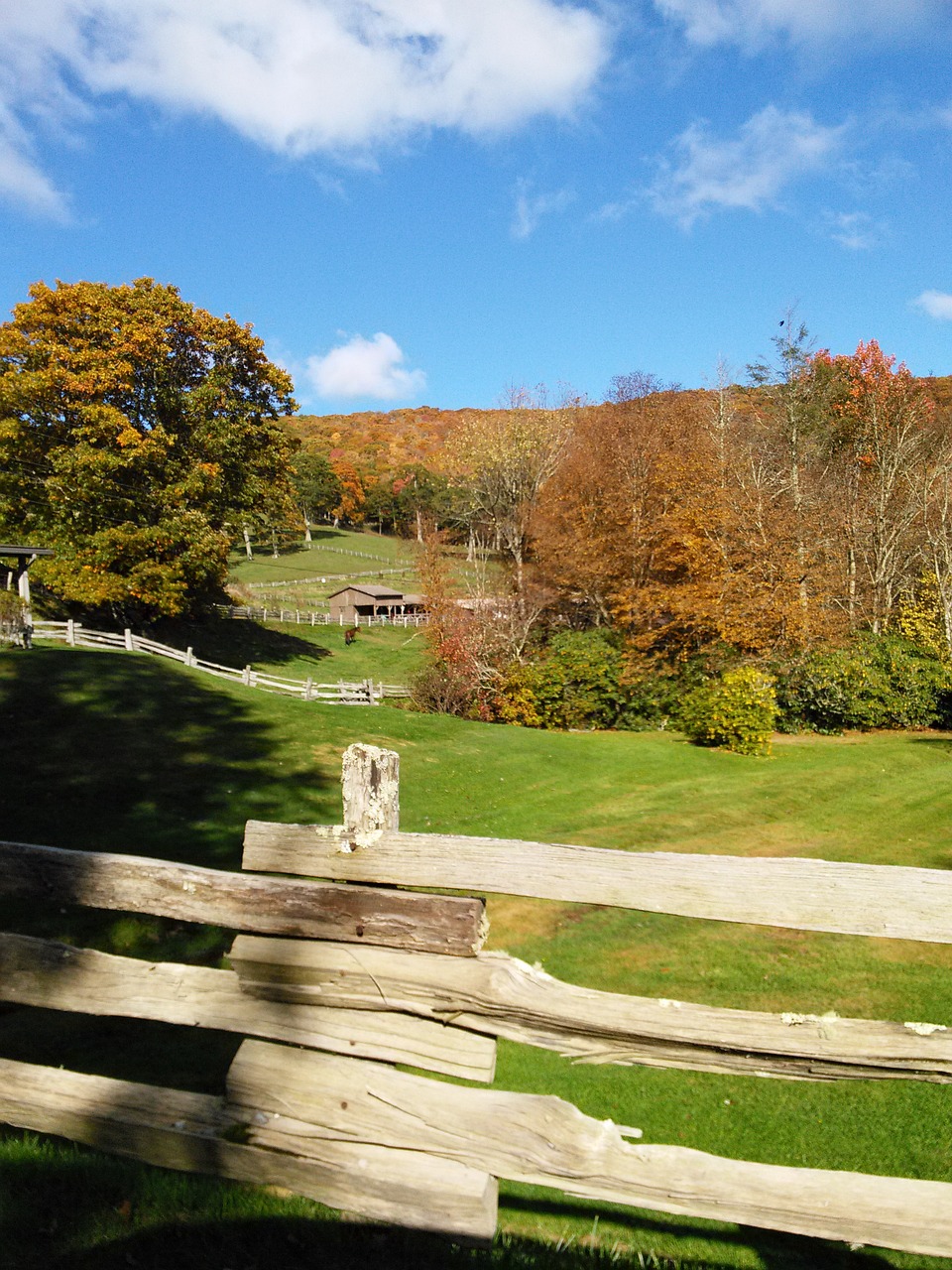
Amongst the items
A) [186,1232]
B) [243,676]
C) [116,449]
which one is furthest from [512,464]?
[186,1232]

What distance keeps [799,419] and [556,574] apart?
509 inches

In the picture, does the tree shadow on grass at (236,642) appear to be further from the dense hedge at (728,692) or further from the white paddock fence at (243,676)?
the dense hedge at (728,692)

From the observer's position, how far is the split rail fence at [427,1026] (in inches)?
119

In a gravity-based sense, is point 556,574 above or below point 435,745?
above

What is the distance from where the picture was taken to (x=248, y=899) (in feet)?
11.7

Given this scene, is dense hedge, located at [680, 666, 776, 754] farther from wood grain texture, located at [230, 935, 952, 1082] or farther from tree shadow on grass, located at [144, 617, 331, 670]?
wood grain texture, located at [230, 935, 952, 1082]

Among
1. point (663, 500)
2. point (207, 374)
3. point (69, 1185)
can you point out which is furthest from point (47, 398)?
point (69, 1185)

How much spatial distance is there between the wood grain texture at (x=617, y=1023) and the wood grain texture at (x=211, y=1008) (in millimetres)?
82

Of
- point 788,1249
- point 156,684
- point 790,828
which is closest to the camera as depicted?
point 788,1249

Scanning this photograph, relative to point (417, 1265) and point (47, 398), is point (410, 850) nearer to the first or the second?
point (417, 1265)

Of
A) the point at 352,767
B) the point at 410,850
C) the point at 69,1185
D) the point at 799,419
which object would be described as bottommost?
the point at 69,1185

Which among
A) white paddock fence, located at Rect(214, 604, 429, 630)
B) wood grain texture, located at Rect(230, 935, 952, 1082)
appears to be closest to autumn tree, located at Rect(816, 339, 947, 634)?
white paddock fence, located at Rect(214, 604, 429, 630)

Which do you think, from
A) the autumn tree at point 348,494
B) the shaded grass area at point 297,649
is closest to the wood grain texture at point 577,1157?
the shaded grass area at point 297,649

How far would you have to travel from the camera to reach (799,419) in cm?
3819
